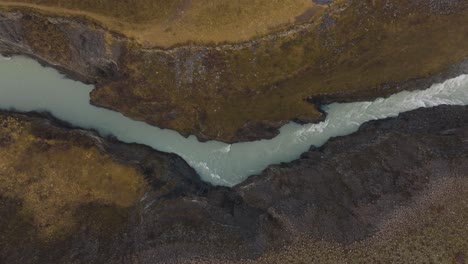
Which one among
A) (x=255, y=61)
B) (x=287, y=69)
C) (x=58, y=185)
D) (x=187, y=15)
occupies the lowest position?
(x=58, y=185)

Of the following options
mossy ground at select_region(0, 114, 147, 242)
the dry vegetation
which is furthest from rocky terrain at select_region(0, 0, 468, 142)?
mossy ground at select_region(0, 114, 147, 242)

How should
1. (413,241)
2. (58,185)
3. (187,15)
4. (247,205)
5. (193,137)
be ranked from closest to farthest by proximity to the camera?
(413,241)
(187,15)
(58,185)
(247,205)
(193,137)

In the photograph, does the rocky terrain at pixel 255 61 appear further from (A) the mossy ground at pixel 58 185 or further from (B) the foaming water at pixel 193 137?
(A) the mossy ground at pixel 58 185

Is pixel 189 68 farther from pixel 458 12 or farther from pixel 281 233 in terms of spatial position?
pixel 458 12

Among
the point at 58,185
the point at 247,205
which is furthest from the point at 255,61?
the point at 58,185

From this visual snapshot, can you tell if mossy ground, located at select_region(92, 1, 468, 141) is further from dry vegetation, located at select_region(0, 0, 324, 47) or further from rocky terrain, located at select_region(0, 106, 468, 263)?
rocky terrain, located at select_region(0, 106, 468, 263)

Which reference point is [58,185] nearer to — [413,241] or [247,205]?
[247,205]
